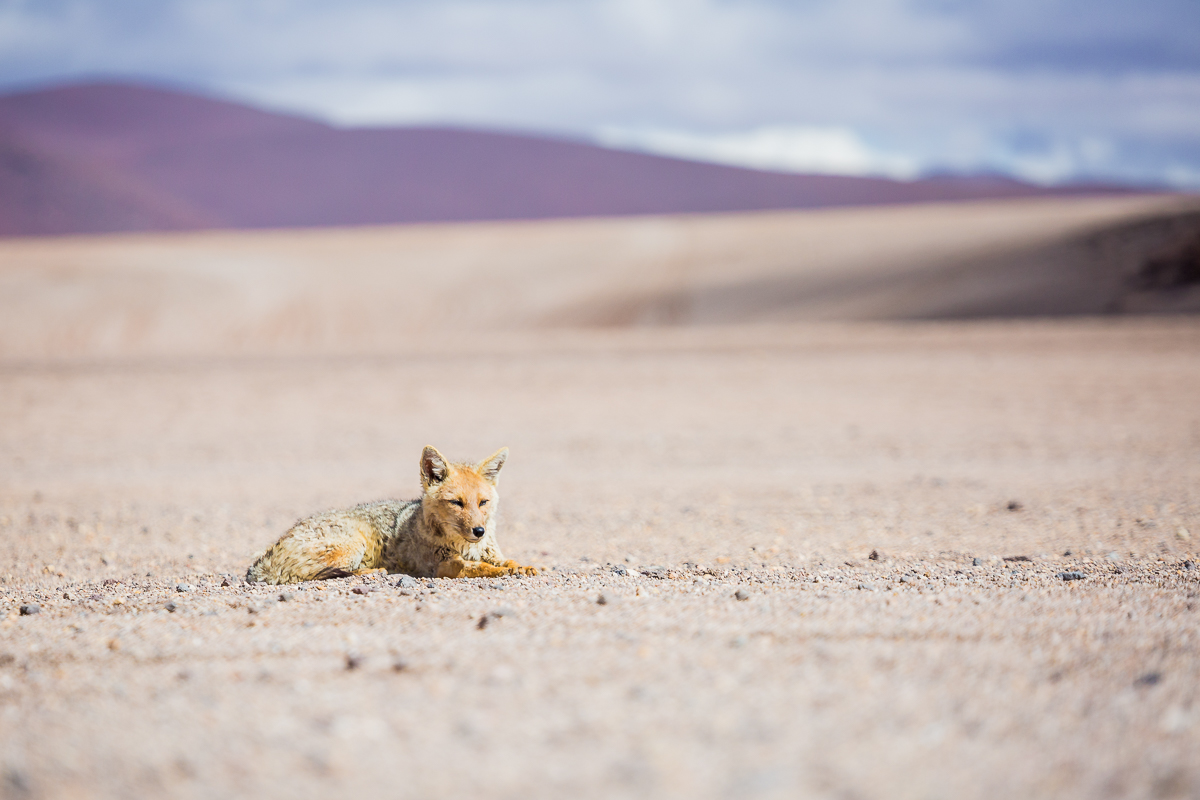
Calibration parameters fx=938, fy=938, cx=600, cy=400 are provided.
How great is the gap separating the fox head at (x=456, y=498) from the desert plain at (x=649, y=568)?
39 centimetres

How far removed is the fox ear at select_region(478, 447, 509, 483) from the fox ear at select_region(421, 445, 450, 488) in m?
0.23

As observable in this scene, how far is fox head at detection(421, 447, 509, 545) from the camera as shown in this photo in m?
5.23

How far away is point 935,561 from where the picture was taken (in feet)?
20.9

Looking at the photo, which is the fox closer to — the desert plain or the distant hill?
the desert plain

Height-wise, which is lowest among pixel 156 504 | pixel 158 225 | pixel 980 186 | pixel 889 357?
pixel 156 504

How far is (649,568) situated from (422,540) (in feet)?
4.83

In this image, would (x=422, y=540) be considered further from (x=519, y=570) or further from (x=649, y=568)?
(x=649, y=568)

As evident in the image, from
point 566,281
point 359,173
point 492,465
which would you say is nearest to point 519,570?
point 492,465

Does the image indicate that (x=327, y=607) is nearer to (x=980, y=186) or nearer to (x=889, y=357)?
(x=889, y=357)

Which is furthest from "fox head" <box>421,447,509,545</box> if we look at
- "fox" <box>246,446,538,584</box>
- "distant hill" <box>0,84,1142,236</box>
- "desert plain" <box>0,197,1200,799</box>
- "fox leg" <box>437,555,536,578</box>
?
"distant hill" <box>0,84,1142,236</box>

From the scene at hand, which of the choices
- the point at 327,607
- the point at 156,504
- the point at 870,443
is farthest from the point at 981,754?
the point at 870,443

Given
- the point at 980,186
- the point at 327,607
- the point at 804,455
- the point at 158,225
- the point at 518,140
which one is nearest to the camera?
the point at 327,607

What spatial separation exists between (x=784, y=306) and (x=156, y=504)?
68.4ft

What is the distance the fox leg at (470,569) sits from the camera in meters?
5.28
